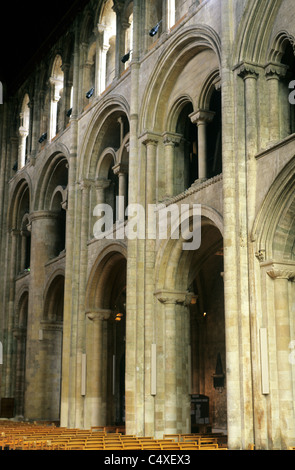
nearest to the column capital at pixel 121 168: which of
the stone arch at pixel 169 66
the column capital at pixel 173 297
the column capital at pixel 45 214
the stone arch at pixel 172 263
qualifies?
the stone arch at pixel 169 66

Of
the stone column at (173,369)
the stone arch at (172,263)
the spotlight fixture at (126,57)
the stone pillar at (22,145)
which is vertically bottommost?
the stone column at (173,369)

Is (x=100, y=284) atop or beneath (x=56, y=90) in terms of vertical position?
beneath

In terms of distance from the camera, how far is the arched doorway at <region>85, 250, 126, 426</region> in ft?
76.3

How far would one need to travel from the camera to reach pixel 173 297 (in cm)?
1958

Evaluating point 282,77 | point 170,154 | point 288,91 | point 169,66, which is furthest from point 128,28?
point 288,91

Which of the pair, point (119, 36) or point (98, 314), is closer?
point (98, 314)

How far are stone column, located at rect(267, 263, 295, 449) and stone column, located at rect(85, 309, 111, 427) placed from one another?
10122mm

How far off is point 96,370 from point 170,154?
27.2ft

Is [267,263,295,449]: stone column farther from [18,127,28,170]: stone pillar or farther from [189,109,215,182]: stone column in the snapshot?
[18,127,28,170]: stone pillar

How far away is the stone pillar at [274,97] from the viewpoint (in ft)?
52.0

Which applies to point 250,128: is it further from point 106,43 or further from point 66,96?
point 66,96

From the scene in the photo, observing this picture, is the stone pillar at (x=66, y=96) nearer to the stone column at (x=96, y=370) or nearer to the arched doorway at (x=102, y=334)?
the arched doorway at (x=102, y=334)

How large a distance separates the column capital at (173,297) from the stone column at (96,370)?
194 inches

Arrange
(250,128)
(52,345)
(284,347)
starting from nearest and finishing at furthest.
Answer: (284,347) → (250,128) → (52,345)
